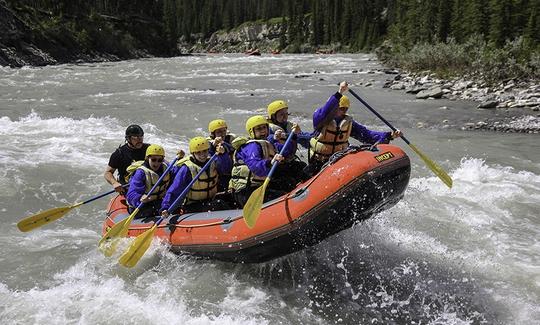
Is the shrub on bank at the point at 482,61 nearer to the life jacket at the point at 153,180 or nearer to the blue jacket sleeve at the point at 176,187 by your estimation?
the life jacket at the point at 153,180

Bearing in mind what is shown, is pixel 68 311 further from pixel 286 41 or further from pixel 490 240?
pixel 286 41

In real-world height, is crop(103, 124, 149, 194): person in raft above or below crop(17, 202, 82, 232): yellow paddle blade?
above

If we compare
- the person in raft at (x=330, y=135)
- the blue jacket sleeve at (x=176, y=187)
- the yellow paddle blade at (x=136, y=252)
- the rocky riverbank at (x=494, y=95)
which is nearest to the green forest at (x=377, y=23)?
the rocky riverbank at (x=494, y=95)

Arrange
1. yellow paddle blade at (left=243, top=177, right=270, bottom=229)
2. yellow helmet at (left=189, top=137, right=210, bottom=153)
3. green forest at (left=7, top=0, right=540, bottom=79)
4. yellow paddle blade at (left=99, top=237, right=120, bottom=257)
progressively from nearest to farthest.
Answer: yellow paddle blade at (left=243, top=177, right=270, bottom=229) → yellow helmet at (left=189, top=137, right=210, bottom=153) → yellow paddle blade at (left=99, top=237, right=120, bottom=257) → green forest at (left=7, top=0, right=540, bottom=79)

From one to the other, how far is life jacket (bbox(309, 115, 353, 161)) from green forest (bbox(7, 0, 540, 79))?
575 inches

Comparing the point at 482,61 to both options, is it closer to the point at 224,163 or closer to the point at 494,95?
the point at 494,95

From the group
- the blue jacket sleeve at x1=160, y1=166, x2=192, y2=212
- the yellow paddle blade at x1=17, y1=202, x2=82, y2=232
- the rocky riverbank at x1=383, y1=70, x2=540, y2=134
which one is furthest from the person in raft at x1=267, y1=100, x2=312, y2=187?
the rocky riverbank at x1=383, y1=70, x2=540, y2=134

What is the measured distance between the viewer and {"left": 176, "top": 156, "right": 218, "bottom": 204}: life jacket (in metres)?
5.53

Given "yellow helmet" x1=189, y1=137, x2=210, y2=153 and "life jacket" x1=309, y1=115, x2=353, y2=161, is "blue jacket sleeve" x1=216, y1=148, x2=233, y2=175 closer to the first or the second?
"yellow helmet" x1=189, y1=137, x2=210, y2=153

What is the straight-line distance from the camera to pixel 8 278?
5.57 m

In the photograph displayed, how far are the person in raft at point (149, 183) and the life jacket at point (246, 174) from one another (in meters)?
0.97

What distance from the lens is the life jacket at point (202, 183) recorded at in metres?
5.53

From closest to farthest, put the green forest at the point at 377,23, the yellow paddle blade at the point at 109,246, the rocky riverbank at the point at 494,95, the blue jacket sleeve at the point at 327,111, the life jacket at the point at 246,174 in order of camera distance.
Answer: the life jacket at the point at 246,174 < the blue jacket sleeve at the point at 327,111 < the yellow paddle blade at the point at 109,246 < the rocky riverbank at the point at 494,95 < the green forest at the point at 377,23

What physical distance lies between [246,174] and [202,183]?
540 millimetres
